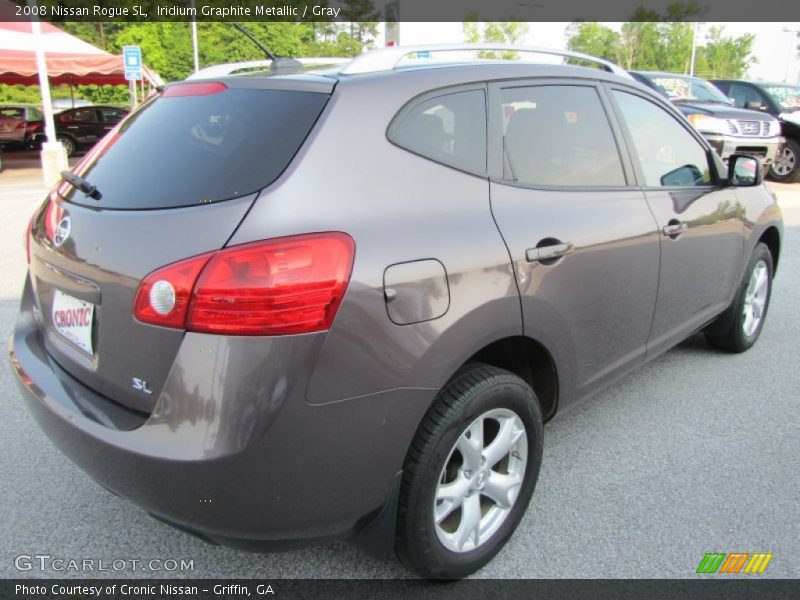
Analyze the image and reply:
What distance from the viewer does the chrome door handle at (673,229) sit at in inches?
119

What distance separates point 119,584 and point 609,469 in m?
2.06

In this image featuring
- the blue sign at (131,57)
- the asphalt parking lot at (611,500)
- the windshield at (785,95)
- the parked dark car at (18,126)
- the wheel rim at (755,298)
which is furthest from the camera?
the parked dark car at (18,126)

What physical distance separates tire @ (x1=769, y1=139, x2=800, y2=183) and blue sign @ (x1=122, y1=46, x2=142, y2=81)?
14.7m

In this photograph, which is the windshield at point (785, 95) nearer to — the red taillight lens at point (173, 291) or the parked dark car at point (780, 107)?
the parked dark car at point (780, 107)

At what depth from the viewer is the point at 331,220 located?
179 cm

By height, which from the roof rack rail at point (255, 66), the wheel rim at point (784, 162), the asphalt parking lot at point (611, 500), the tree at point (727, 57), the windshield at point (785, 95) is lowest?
the asphalt parking lot at point (611, 500)

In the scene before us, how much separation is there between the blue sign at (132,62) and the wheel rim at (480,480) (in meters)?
16.3

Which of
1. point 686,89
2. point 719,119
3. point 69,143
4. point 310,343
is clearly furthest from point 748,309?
point 69,143

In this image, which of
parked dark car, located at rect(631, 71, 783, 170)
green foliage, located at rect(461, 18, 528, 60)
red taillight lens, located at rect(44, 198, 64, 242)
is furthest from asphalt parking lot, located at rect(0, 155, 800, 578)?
green foliage, located at rect(461, 18, 528, 60)

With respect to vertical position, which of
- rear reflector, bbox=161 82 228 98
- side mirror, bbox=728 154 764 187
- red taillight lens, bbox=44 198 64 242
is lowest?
red taillight lens, bbox=44 198 64 242

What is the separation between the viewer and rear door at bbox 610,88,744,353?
3.06 m

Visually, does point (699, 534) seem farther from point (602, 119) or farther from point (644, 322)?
point (602, 119)

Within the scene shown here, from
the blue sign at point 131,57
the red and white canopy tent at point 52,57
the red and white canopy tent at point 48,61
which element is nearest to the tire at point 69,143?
the red and white canopy tent at point 48,61

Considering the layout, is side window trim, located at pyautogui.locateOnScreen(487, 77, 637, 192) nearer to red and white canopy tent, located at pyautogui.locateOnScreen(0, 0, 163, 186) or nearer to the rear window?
the rear window
